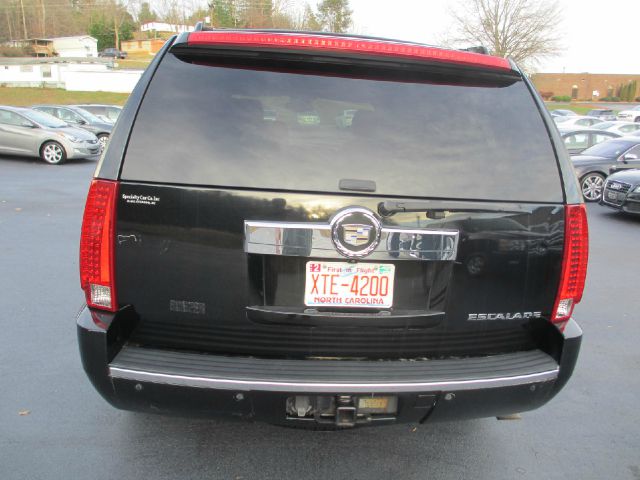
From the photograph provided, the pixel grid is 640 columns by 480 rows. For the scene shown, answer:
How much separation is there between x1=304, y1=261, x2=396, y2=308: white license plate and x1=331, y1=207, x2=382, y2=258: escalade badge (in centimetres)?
7

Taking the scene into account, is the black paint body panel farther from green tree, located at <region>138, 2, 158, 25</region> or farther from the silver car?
green tree, located at <region>138, 2, 158, 25</region>

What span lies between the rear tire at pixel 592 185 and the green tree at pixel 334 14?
57.2m

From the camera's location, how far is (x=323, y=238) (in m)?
2.16

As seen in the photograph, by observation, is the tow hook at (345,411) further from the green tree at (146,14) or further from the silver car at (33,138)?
the green tree at (146,14)

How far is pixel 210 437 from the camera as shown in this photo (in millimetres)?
3023

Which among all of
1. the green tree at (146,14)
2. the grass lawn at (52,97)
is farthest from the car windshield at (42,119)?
the green tree at (146,14)

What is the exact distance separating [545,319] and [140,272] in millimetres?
1831

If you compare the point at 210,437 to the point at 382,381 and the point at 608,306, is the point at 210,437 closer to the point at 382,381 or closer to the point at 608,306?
the point at 382,381

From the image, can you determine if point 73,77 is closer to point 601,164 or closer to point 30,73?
point 30,73

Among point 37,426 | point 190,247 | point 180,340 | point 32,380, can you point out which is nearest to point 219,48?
point 190,247

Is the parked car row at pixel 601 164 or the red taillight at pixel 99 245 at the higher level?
the red taillight at pixel 99 245

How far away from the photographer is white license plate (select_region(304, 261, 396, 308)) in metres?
2.22

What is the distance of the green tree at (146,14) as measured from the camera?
96.2 m

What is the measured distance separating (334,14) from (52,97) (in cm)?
3745
